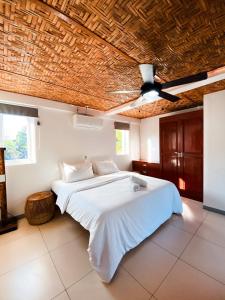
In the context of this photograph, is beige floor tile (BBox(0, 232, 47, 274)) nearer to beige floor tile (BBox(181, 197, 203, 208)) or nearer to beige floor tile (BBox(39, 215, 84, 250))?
beige floor tile (BBox(39, 215, 84, 250))

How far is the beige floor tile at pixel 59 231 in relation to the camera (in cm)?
207

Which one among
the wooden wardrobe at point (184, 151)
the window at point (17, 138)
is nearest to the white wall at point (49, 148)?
the window at point (17, 138)

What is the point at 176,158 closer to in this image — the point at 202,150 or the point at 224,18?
the point at 202,150

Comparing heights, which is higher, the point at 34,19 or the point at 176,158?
the point at 34,19

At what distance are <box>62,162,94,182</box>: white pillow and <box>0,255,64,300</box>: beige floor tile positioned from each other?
1437mm

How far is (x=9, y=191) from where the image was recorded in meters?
2.57

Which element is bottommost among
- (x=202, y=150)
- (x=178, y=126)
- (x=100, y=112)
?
(x=202, y=150)

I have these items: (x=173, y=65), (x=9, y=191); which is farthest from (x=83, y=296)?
(x=173, y=65)

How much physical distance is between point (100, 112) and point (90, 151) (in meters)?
1.12

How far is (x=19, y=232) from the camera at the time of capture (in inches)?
89.6

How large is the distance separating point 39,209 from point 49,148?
1.22 meters

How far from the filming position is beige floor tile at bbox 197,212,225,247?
2009 mm

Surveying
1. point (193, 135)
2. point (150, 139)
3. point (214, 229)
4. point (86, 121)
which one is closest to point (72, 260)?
point (214, 229)

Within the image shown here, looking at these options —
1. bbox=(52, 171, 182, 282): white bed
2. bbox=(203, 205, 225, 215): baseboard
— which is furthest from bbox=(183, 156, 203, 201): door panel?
bbox=(52, 171, 182, 282): white bed
